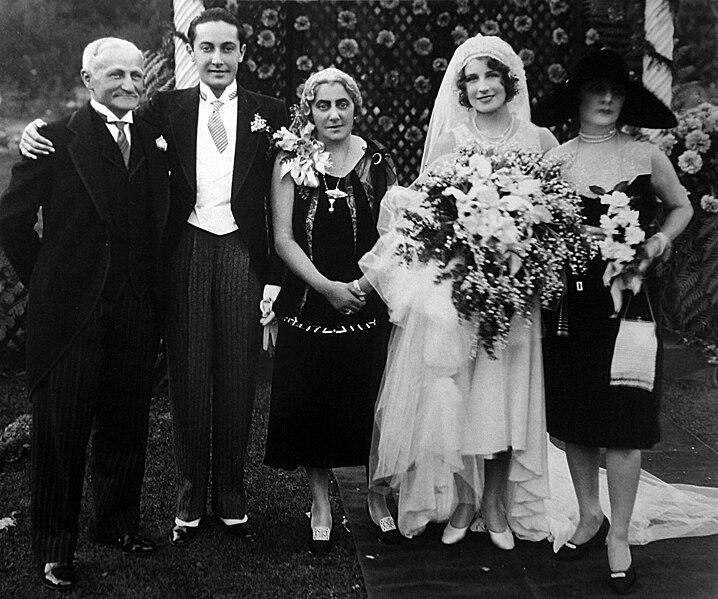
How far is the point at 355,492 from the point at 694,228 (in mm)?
3924

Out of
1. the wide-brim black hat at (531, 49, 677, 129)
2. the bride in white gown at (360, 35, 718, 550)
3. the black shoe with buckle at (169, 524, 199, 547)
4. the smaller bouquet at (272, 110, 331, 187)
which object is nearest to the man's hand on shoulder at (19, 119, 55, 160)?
the smaller bouquet at (272, 110, 331, 187)

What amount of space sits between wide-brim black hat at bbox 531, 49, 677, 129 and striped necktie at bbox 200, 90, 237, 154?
1.39m

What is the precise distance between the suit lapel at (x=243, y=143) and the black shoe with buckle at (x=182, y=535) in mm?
1549

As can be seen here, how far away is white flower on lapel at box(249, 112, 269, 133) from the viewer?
3.64 meters

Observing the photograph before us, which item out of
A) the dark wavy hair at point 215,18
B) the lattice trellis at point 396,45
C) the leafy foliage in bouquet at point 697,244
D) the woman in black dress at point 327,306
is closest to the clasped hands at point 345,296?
the woman in black dress at point 327,306

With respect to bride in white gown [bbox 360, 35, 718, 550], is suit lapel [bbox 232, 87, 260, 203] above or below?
above

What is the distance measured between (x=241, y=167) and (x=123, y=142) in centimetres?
52

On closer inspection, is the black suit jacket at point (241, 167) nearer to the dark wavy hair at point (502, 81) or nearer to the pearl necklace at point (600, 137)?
the dark wavy hair at point (502, 81)

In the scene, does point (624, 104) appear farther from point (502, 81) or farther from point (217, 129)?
point (217, 129)

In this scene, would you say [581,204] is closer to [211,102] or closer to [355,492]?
[211,102]

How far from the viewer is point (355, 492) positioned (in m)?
4.40

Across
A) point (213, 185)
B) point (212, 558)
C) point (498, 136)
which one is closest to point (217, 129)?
point (213, 185)

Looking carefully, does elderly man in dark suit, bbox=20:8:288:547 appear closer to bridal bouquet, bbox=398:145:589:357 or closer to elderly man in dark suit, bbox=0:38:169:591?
elderly man in dark suit, bbox=0:38:169:591

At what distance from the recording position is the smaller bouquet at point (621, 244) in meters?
3.12
